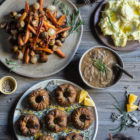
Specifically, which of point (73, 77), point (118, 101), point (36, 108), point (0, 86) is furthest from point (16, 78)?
point (118, 101)

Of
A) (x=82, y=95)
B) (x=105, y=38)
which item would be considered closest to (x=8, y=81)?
(x=82, y=95)

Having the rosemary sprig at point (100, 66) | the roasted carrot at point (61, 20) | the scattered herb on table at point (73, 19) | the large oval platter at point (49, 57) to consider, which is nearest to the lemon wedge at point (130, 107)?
the rosemary sprig at point (100, 66)

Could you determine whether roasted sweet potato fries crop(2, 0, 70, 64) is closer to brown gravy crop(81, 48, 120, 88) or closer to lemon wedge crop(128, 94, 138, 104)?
brown gravy crop(81, 48, 120, 88)

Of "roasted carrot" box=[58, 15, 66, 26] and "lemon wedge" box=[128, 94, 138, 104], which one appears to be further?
"lemon wedge" box=[128, 94, 138, 104]

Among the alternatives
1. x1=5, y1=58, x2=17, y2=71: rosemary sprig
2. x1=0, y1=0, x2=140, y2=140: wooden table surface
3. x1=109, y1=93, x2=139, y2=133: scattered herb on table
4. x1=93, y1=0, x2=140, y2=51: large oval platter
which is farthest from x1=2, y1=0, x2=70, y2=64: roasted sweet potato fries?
x1=109, y1=93, x2=139, y2=133: scattered herb on table

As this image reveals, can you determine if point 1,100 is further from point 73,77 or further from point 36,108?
point 73,77

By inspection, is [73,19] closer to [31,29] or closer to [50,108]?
[31,29]
